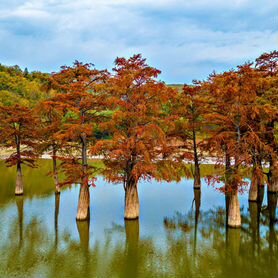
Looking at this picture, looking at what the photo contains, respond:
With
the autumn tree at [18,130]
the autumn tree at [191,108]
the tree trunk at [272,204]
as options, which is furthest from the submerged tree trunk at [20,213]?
the tree trunk at [272,204]

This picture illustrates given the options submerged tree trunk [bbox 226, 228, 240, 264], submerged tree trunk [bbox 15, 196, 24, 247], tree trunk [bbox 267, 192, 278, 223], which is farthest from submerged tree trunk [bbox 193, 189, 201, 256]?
submerged tree trunk [bbox 15, 196, 24, 247]

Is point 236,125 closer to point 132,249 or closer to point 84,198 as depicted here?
point 132,249

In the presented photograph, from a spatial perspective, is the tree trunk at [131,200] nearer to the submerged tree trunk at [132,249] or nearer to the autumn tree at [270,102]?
A: the submerged tree trunk at [132,249]

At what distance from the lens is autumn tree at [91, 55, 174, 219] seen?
18109 mm

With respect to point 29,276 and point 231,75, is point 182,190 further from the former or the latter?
→ point 29,276

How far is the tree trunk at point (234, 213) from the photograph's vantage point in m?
18.4

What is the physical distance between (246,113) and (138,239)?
29.4 feet

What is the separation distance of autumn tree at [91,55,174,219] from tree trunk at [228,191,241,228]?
458cm

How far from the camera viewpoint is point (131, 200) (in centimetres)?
1967

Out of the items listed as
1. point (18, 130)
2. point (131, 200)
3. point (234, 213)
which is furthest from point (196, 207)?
point (18, 130)

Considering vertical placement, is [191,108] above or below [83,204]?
above

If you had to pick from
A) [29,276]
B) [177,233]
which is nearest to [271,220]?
[177,233]

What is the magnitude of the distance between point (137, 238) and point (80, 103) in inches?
326

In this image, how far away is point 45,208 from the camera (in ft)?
74.9
